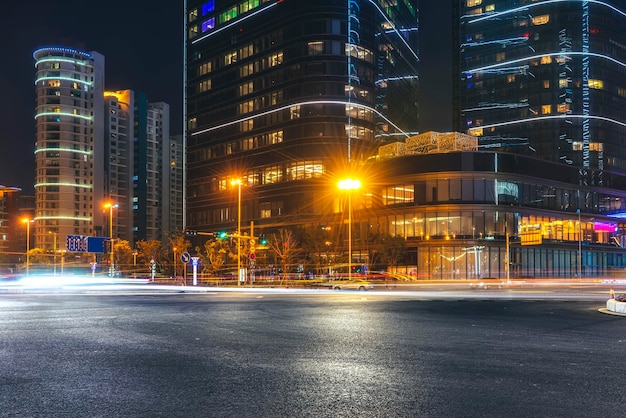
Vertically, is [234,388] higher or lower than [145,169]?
lower

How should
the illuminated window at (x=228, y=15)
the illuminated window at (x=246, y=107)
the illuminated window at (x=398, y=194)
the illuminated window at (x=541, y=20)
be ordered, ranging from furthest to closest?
the illuminated window at (x=541, y=20) < the illuminated window at (x=228, y=15) < the illuminated window at (x=246, y=107) < the illuminated window at (x=398, y=194)

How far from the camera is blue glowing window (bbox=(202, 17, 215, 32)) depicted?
108 meters

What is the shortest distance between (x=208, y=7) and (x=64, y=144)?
203ft

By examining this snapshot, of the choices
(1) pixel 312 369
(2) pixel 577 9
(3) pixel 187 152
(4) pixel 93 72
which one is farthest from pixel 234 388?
(4) pixel 93 72

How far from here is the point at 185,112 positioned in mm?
110375

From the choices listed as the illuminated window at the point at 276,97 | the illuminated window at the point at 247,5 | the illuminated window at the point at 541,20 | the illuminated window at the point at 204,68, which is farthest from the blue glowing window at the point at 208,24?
the illuminated window at the point at 541,20

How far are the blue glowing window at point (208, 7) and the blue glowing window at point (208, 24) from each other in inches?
66.7

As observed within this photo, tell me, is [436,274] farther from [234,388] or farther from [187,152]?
[234,388]

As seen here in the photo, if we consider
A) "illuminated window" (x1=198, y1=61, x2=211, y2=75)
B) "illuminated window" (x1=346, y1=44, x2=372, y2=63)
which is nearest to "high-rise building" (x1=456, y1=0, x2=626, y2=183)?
"illuminated window" (x1=346, y1=44, x2=372, y2=63)

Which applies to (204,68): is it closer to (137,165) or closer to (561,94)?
(561,94)

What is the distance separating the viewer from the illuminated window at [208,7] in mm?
108006

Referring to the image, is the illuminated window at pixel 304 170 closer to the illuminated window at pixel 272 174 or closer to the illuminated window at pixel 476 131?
the illuminated window at pixel 272 174

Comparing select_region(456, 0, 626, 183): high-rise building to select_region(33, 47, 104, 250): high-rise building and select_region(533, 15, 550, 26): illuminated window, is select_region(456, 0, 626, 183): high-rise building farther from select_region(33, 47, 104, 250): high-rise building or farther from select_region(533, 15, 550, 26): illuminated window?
select_region(33, 47, 104, 250): high-rise building

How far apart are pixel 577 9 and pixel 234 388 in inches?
4836
